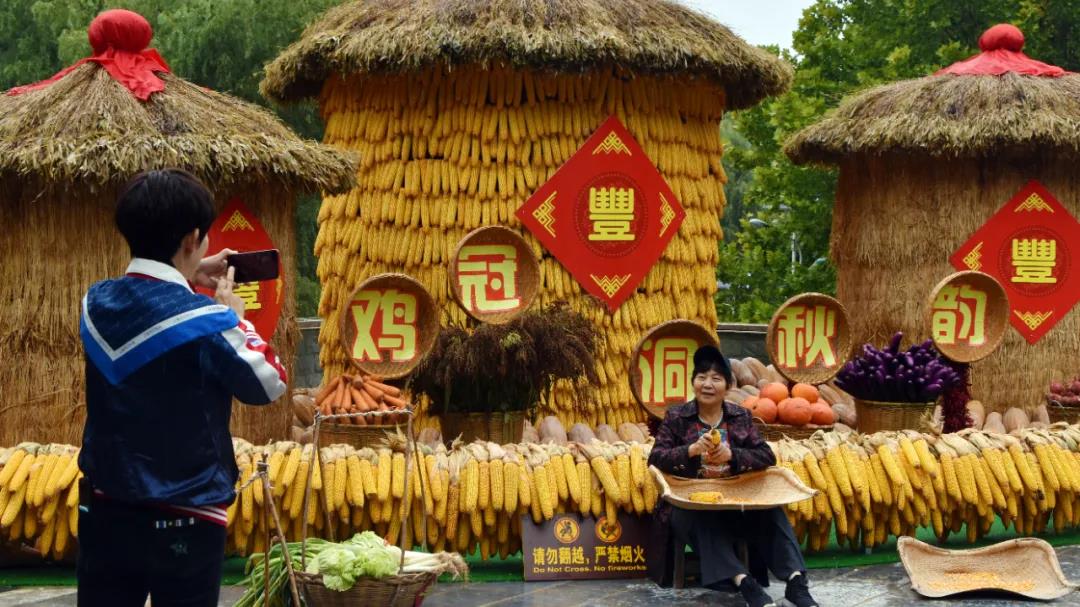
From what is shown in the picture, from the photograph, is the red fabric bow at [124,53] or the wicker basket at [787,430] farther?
the wicker basket at [787,430]

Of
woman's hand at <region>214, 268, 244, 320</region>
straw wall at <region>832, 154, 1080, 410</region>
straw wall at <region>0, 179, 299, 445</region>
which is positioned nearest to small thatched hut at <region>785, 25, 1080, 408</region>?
straw wall at <region>832, 154, 1080, 410</region>

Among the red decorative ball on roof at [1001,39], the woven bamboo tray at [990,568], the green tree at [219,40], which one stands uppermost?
the green tree at [219,40]

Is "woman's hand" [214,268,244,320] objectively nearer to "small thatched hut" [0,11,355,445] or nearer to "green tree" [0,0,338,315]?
"small thatched hut" [0,11,355,445]

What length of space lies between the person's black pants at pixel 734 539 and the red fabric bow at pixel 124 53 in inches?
140

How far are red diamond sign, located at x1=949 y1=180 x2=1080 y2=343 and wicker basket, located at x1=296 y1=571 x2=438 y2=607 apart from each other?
6.04 metres

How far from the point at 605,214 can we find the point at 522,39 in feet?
4.24

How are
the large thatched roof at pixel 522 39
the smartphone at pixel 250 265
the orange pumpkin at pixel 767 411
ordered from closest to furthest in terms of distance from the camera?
the smartphone at pixel 250 265 < the orange pumpkin at pixel 767 411 < the large thatched roof at pixel 522 39

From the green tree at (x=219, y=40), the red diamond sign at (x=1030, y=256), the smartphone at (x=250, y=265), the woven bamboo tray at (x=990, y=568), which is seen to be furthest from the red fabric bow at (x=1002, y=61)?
the green tree at (x=219, y=40)

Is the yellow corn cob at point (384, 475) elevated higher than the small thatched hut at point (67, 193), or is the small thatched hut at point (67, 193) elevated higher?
the small thatched hut at point (67, 193)

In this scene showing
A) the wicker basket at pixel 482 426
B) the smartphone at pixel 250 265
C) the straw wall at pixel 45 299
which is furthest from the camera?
the wicker basket at pixel 482 426

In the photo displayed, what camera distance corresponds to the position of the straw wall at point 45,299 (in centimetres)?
714

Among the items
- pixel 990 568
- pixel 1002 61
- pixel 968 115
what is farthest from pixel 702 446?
pixel 1002 61

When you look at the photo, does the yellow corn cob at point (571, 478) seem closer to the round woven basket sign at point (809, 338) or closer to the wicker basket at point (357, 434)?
the wicker basket at point (357, 434)

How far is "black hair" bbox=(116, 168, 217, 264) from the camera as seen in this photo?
3.50 metres
